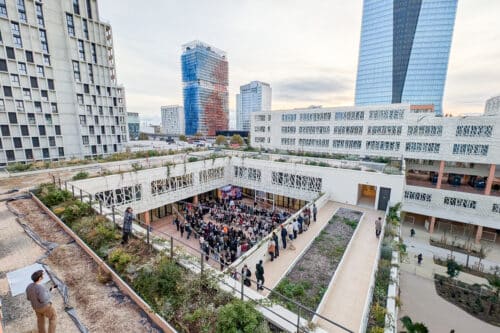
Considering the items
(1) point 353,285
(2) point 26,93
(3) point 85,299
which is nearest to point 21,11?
(2) point 26,93

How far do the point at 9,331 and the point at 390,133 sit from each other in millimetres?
35414

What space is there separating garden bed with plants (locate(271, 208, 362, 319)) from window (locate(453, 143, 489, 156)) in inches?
695

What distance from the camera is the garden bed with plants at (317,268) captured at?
333 inches

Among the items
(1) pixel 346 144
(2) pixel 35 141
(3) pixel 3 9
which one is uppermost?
(3) pixel 3 9

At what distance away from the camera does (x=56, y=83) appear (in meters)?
31.1

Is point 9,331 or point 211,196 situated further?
point 211,196

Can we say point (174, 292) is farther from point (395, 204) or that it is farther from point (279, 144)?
point (279, 144)

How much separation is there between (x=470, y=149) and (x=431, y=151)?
3241mm

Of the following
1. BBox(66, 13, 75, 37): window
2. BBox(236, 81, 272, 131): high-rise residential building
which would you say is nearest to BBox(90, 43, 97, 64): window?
BBox(66, 13, 75, 37): window

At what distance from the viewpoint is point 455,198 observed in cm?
2350

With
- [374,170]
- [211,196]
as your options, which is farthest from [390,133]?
[211,196]

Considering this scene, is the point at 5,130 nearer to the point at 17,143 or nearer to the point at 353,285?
the point at 17,143

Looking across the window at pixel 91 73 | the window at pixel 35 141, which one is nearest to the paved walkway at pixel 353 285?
the window at pixel 35 141

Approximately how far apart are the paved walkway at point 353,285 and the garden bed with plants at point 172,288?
3159 mm
